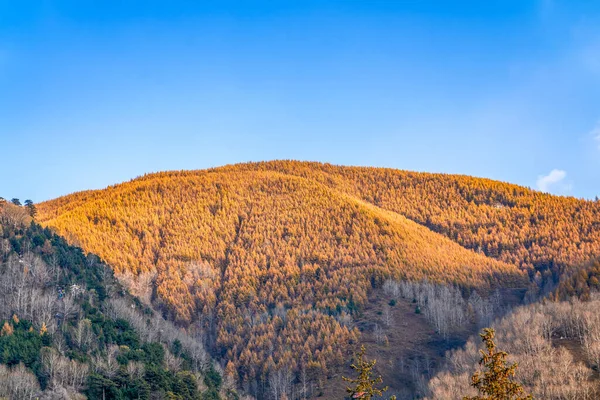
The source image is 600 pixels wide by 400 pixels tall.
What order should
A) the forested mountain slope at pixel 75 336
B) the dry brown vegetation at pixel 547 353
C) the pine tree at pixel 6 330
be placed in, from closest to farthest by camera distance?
the forested mountain slope at pixel 75 336, the pine tree at pixel 6 330, the dry brown vegetation at pixel 547 353

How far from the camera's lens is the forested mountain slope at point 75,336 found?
79750 mm

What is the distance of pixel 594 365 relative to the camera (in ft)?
339

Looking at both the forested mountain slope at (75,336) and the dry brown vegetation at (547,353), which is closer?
the forested mountain slope at (75,336)

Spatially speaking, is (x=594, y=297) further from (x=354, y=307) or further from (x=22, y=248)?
(x=22, y=248)

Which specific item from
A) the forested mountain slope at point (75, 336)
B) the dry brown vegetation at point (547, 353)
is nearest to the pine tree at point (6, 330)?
the forested mountain slope at point (75, 336)

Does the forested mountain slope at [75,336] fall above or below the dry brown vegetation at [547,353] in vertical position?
above

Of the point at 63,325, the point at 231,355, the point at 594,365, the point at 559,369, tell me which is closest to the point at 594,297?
the point at 594,365

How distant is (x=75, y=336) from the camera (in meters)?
94.7

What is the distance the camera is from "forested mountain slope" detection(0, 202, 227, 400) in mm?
79750

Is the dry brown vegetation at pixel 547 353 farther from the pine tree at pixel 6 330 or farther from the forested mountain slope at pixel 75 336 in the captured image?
the pine tree at pixel 6 330

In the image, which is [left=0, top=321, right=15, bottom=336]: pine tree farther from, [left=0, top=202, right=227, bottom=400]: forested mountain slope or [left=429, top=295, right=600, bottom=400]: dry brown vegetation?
[left=429, top=295, right=600, bottom=400]: dry brown vegetation

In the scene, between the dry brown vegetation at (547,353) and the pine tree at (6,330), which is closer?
the pine tree at (6,330)

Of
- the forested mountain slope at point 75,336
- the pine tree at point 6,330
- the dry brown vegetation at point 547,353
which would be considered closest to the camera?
the forested mountain slope at point 75,336

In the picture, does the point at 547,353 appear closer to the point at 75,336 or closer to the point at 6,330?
the point at 75,336
